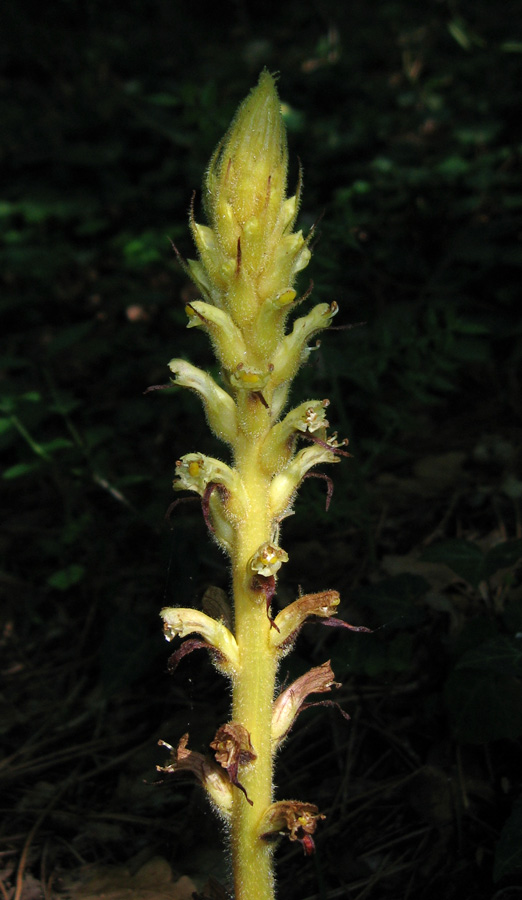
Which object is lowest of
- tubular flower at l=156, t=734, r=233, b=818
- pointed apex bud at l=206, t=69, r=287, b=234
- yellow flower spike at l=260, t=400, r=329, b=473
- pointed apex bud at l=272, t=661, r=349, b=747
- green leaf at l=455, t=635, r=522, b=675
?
tubular flower at l=156, t=734, r=233, b=818

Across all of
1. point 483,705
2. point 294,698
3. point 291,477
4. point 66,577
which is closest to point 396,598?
point 483,705

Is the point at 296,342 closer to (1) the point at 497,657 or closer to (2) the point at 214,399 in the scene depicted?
(2) the point at 214,399

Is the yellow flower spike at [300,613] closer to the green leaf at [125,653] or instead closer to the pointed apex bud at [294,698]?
the pointed apex bud at [294,698]

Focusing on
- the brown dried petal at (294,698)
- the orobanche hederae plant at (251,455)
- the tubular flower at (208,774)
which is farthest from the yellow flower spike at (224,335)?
the tubular flower at (208,774)

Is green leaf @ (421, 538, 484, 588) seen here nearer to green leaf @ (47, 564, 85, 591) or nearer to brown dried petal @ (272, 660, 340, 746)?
brown dried petal @ (272, 660, 340, 746)

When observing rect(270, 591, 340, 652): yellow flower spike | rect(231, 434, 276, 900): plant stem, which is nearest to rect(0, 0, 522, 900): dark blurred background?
rect(231, 434, 276, 900): plant stem

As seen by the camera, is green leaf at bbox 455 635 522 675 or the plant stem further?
green leaf at bbox 455 635 522 675
